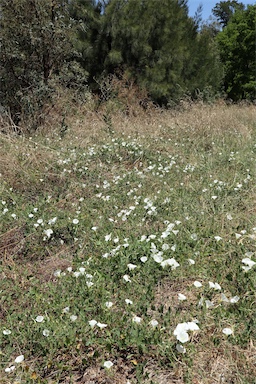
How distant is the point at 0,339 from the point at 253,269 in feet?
4.62

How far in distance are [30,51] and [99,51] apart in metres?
2.83

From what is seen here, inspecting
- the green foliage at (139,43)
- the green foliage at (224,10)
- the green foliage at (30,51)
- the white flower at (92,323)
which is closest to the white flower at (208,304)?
the white flower at (92,323)

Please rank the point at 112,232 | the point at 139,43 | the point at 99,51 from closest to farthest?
Result: the point at 112,232 → the point at 139,43 → the point at 99,51

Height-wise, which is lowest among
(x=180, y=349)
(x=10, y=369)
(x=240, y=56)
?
(x=10, y=369)

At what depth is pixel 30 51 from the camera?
6.57m

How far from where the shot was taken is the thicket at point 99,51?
629cm

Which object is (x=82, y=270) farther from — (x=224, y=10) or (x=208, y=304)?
(x=224, y=10)

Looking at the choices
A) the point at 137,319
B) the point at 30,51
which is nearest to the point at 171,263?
the point at 137,319

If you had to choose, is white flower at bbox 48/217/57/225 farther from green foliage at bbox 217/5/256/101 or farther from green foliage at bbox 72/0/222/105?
green foliage at bbox 217/5/256/101

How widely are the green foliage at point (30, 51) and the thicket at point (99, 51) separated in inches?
0.6

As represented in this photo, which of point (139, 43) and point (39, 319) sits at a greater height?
point (139, 43)

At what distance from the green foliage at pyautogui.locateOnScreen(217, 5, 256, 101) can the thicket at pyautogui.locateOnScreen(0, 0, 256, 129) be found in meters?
7.94

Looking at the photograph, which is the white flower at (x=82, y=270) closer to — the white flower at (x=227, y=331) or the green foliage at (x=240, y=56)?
the white flower at (x=227, y=331)

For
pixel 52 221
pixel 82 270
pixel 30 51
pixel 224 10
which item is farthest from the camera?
pixel 224 10
